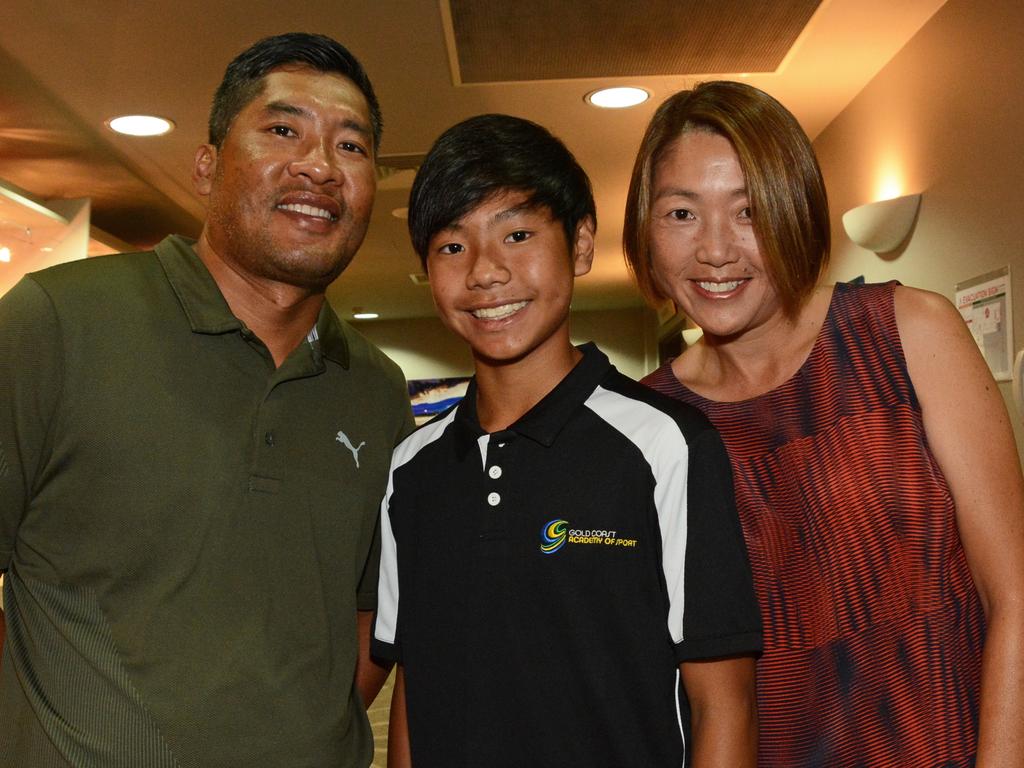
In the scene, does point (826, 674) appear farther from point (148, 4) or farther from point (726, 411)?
point (148, 4)

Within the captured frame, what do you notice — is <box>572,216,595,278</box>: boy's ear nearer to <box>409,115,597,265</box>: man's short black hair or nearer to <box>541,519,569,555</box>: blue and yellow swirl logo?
<box>409,115,597,265</box>: man's short black hair

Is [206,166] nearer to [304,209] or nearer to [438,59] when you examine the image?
[304,209]

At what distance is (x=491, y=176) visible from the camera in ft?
4.45

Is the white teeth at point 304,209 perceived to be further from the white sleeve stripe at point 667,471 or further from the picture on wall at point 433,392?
the picture on wall at point 433,392

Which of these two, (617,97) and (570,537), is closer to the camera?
(570,537)

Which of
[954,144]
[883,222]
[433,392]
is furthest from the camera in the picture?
[433,392]

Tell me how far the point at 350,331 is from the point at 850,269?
2.98 meters

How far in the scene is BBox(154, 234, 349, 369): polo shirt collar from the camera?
1361 millimetres

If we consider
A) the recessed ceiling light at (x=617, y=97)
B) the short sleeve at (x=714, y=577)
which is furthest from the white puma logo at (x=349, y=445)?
the recessed ceiling light at (x=617, y=97)

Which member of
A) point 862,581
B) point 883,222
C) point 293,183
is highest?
point 883,222

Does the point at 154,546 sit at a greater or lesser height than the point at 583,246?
lesser

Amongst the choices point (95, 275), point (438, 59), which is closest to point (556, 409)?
point (95, 275)

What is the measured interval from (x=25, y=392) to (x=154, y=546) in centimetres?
27

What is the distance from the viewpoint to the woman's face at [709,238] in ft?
4.42
